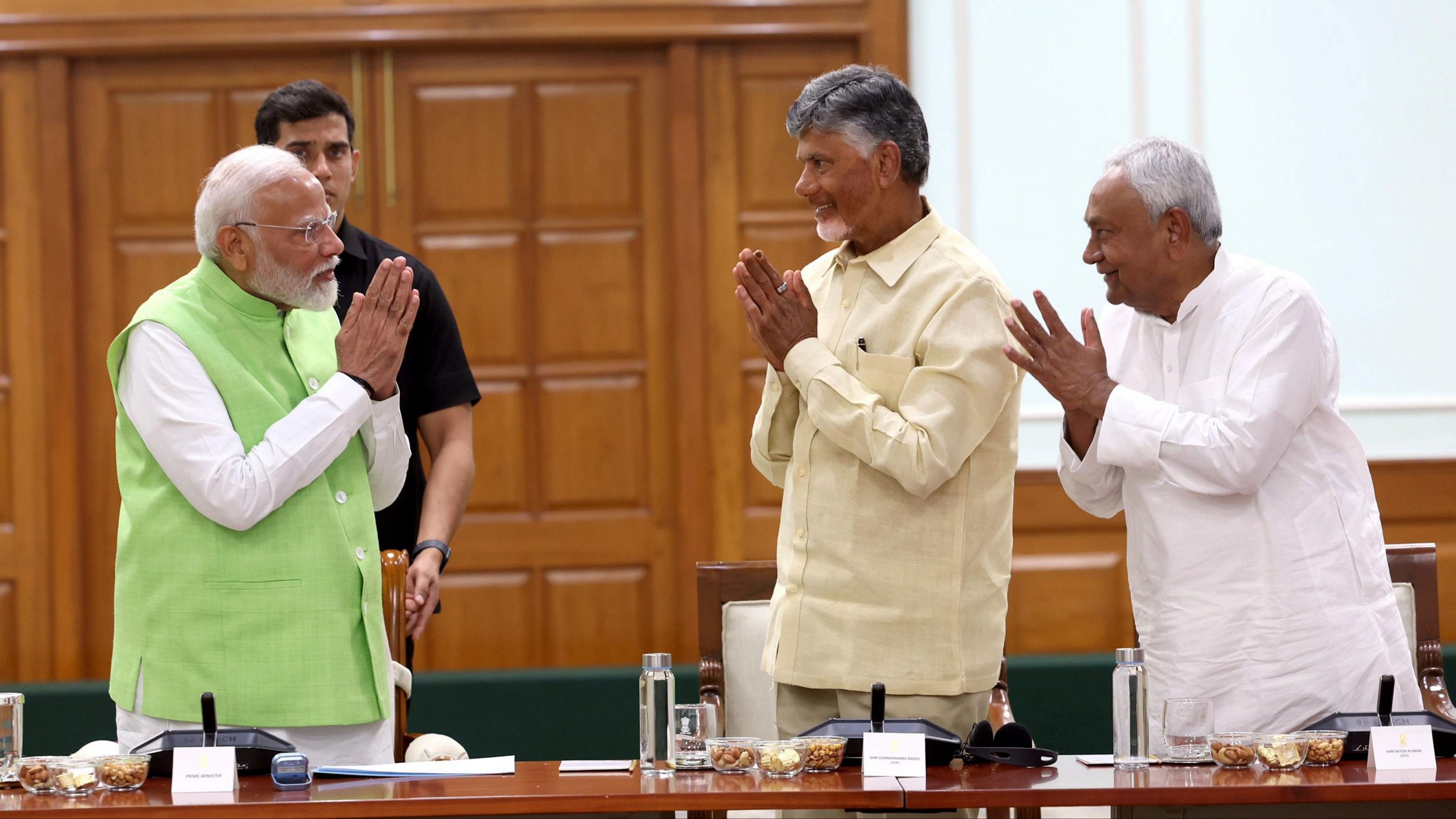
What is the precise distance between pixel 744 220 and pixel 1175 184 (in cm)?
277

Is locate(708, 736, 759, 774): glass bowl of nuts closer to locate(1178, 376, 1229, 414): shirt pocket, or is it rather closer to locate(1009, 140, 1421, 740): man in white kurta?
locate(1009, 140, 1421, 740): man in white kurta

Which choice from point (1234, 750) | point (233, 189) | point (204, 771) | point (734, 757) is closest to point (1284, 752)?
point (1234, 750)

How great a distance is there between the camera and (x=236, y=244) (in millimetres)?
2414

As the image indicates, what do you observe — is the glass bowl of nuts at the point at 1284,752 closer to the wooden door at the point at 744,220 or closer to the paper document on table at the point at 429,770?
the paper document on table at the point at 429,770

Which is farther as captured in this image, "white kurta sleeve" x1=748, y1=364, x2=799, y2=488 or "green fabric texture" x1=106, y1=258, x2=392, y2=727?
"white kurta sleeve" x1=748, y1=364, x2=799, y2=488

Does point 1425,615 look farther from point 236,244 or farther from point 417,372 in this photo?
point 236,244

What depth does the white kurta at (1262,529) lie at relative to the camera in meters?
2.28

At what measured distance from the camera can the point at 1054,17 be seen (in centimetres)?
506

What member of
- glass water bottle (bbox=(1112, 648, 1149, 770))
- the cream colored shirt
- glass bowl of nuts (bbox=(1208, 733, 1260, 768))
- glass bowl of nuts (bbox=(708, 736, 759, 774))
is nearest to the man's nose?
the cream colored shirt

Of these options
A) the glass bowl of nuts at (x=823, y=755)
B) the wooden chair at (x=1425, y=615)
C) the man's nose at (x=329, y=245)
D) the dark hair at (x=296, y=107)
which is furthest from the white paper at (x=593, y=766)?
the dark hair at (x=296, y=107)

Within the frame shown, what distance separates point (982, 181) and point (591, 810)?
3603 millimetres

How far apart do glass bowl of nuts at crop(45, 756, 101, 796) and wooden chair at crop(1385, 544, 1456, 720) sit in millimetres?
2236

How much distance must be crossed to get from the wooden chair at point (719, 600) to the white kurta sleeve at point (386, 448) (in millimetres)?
663

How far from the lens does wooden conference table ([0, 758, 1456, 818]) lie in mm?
1867
